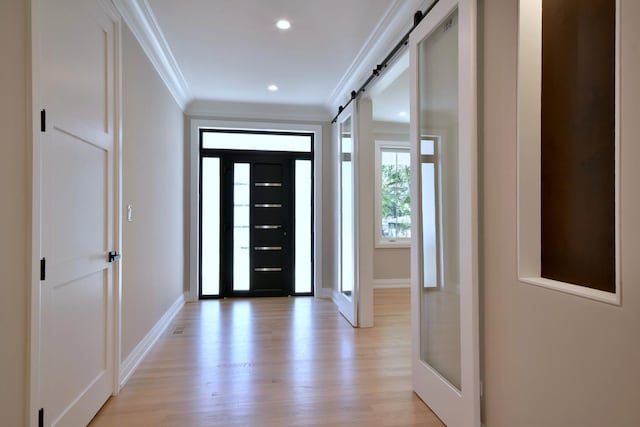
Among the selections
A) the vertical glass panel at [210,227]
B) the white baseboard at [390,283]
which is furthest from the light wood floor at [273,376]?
the white baseboard at [390,283]

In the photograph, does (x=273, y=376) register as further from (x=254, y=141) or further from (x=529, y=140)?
(x=254, y=141)

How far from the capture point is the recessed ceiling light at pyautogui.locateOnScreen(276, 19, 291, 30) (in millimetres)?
2920

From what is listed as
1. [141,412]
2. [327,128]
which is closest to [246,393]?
[141,412]

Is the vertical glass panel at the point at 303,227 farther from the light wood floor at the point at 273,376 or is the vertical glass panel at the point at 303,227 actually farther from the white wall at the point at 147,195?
the white wall at the point at 147,195

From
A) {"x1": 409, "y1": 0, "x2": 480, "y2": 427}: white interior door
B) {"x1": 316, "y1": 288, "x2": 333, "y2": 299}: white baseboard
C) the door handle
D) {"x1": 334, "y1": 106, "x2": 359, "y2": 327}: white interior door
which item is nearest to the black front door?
{"x1": 316, "y1": 288, "x2": 333, "y2": 299}: white baseboard

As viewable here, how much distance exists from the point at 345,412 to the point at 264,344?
1349 millimetres

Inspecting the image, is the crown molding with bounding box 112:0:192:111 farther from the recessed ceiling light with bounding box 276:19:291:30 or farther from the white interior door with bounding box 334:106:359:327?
the white interior door with bounding box 334:106:359:327

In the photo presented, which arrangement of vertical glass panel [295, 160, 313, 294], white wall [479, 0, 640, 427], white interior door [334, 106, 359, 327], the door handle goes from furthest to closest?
1. vertical glass panel [295, 160, 313, 294]
2. white interior door [334, 106, 359, 327]
3. the door handle
4. white wall [479, 0, 640, 427]

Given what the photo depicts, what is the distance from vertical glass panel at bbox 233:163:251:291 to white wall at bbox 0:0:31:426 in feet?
12.6

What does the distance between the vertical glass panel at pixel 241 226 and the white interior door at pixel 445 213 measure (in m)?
3.41

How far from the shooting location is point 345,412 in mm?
2176

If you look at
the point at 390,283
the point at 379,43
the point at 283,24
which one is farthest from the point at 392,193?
the point at 283,24

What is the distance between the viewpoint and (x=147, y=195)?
10.6ft

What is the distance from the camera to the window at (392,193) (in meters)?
6.14
